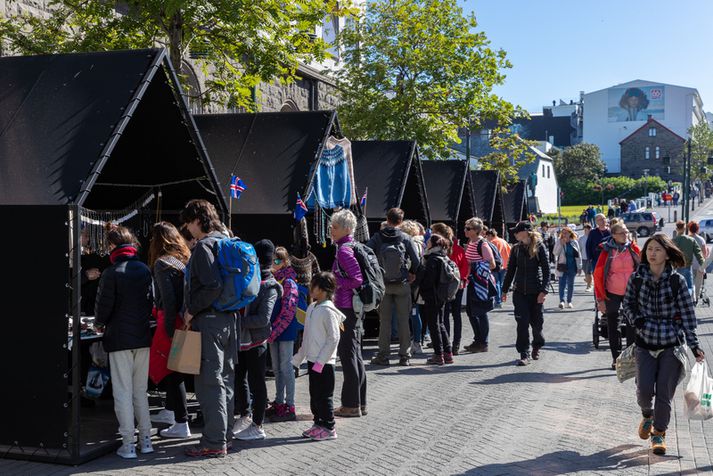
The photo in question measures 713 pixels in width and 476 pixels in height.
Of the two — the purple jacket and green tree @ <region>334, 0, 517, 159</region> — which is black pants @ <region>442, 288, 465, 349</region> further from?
green tree @ <region>334, 0, 517, 159</region>

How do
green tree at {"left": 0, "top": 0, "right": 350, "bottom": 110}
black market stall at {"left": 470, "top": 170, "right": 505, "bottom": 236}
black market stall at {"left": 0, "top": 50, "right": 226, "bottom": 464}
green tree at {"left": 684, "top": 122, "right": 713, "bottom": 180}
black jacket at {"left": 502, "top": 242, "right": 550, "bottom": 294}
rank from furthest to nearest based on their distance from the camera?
green tree at {"left": 684, "top": 122, "right": 713, "bottom": 180} < black market stall at {"left": 470, "top": 170, "right": 505, "bottom": 236} < green tree at {"left": 0, "top": 0, "right": 350, "bottom": 110} < black jacket at {"left": 502, "top": 242, "right": 550, "bottom": 294} < black market stall at {"left": 0, "top": 50, "right": 226, "bottom": 464}

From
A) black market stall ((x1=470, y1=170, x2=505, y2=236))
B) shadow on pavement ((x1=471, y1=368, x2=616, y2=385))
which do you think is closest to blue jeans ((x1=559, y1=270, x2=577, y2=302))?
black market stall ((x1=470, y1=170, x2=505, y2=236))

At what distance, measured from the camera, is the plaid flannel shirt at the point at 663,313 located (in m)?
7.48

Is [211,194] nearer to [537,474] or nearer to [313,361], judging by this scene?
[313,361]

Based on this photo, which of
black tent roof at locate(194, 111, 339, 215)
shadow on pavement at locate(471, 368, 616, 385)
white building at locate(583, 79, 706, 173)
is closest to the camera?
shadow on pavement at locate(471, 368, 616, 385)

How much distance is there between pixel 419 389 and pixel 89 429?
3.83m

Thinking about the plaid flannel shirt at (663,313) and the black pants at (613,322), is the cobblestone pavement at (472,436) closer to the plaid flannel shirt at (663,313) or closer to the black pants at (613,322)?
the black pants at (613,322)

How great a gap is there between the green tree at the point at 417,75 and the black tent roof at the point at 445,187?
5.88m

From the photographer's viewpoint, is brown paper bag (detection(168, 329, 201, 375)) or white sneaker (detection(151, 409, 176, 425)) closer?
brown paper bag (detection(168, 329, 201, 375))

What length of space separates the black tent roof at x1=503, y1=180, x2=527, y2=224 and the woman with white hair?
23.0 m

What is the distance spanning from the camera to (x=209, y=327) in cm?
727

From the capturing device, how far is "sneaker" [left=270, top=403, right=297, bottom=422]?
8.87 meters

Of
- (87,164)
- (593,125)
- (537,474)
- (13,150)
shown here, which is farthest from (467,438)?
(593,125)

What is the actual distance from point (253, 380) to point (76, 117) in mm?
2750
